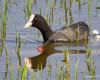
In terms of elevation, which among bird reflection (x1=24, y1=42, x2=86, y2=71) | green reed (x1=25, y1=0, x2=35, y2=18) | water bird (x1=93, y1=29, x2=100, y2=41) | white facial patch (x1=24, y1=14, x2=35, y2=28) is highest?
green reed (x1=25, y1=0, x2=35, y2=18)

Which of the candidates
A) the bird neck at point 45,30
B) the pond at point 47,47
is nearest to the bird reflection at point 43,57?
the pond at point 47,47

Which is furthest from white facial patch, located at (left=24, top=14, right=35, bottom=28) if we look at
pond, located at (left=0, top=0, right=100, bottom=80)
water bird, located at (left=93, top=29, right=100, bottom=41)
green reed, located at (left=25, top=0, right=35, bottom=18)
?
water bird, located at (left=93, top=29, right=100, bottom=41)

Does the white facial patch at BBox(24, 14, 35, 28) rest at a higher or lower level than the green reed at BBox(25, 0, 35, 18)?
lower

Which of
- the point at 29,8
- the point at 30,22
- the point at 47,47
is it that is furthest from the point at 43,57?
the point at 29,8

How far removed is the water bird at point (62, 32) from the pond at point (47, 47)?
0.62 ft

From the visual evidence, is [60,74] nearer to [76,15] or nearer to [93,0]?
[76,15]

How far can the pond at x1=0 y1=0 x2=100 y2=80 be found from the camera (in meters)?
8.27

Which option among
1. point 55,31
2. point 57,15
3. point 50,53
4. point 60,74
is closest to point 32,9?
point 57,15

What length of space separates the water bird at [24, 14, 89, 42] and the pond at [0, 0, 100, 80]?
0.62ft

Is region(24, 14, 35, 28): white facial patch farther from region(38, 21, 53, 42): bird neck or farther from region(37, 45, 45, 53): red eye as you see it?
region(37, 45, 45, 53): red eye

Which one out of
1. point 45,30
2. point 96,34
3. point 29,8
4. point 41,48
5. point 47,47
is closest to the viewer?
point 41,48

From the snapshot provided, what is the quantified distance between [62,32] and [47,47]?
995mm

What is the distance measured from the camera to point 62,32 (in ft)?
40.6

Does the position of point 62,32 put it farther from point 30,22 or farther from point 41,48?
point 41,48
